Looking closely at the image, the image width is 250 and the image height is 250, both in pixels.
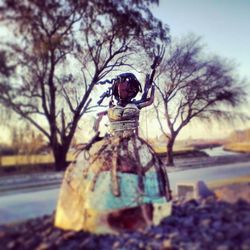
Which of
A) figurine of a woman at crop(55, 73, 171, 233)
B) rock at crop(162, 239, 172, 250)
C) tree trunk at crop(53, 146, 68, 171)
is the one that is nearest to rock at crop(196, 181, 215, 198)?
figurine of a woman at crop(55, 73, 171, 233)

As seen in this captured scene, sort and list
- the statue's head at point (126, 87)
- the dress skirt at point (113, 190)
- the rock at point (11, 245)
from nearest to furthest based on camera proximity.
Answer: the rock at point (11, 245)
the dress skirt at point (113, 190)
the statue's head at point (126, 87)

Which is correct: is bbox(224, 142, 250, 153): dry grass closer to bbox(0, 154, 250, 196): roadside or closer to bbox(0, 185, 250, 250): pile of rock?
bbox(0, 154, 250, 196): roadside

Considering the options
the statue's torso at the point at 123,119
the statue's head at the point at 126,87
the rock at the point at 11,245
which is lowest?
the rock at the point at 11,245

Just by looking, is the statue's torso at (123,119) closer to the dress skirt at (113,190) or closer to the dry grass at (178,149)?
the dress skirt at (113,190)

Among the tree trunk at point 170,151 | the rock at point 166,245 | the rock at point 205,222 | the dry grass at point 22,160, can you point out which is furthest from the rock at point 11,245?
the tree trunk at point 170,151

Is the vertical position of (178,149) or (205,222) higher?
(178,149)

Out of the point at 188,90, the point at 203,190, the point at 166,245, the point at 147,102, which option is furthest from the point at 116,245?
the point at 188,90

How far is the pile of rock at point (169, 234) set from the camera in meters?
2.42

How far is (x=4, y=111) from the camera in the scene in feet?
8.11

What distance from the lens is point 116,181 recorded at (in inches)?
106

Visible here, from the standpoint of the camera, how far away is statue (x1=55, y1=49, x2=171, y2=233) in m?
→ 2.63

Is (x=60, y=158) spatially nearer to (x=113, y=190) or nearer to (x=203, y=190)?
(x=113, y=190)

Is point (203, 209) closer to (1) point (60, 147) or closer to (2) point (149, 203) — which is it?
(2) point (149, 203)

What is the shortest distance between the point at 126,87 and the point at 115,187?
67cm
